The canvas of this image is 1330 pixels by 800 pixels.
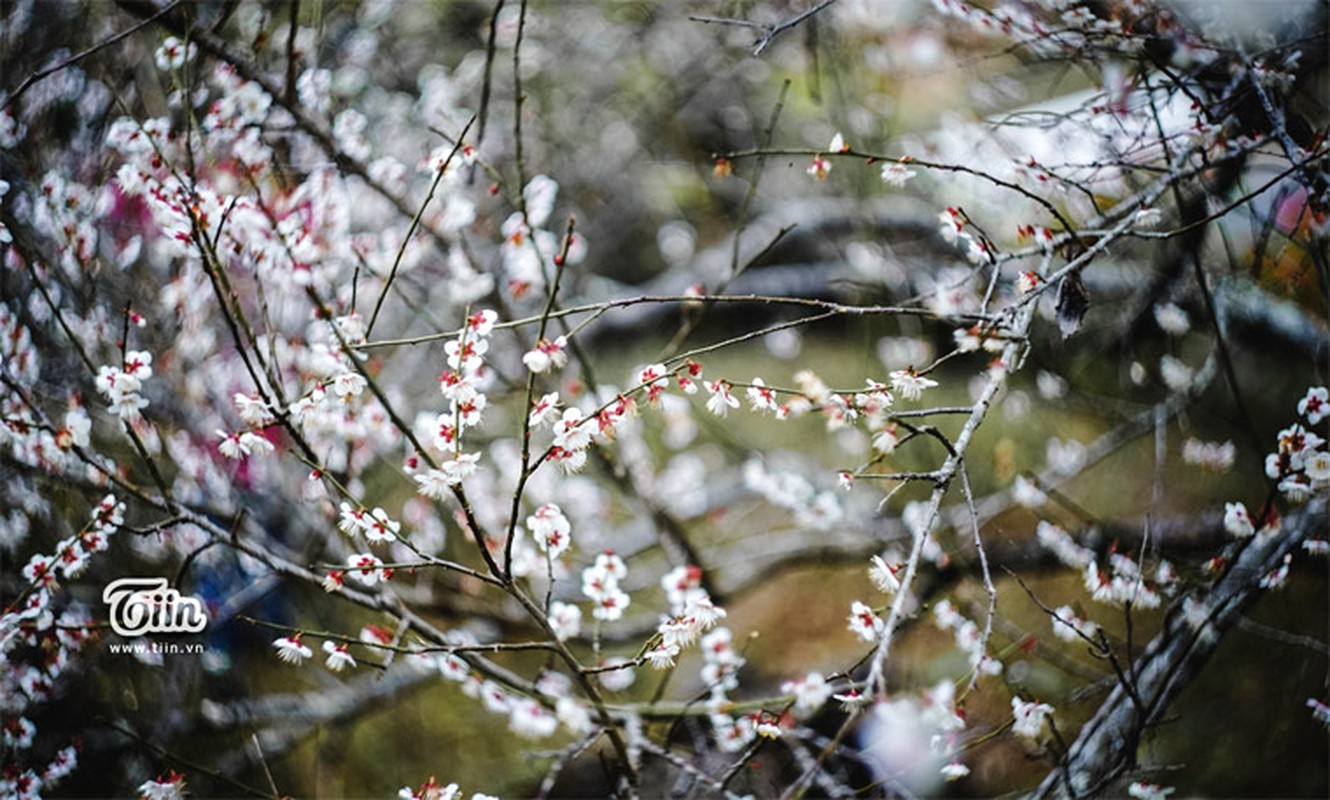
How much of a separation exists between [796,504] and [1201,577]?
136 centimetres

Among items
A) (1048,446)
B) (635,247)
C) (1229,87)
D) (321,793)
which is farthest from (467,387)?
(635,247)

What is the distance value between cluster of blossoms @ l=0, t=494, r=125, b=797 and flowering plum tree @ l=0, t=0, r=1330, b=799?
0.04 feet

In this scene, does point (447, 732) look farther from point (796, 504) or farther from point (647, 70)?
point (647, 70)

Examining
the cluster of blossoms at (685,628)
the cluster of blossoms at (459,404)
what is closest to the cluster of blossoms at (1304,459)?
the cluster of blossoms at (685,628)

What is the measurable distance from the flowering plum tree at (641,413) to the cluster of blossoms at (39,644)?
1 cm

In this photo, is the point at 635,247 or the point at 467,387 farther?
the point at 635,247

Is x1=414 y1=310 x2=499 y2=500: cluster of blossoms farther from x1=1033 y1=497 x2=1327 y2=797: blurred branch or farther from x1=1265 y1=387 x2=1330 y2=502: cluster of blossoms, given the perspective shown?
x1=1265 y1=387 x2=1330 y2=502: cluster of blossoms

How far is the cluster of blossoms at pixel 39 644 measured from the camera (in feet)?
6.10

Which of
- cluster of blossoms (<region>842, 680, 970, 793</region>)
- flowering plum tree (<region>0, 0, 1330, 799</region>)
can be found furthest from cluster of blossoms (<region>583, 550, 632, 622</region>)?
cluster of blossoms (<region>842, 680, 970, 793</region>)

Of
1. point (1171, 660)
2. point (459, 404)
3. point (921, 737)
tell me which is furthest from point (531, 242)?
point (1171, 660)

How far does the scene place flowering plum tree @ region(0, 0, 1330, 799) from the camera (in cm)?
170

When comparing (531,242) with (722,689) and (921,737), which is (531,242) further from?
(921,737)

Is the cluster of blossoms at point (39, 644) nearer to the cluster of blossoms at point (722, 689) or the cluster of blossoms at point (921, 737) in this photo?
the cluster of blossoms at point (722, 689)

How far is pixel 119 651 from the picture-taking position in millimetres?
2371
